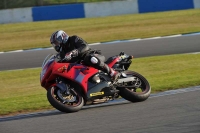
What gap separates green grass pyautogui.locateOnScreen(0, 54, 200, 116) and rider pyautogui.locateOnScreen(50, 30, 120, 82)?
3.76 feet

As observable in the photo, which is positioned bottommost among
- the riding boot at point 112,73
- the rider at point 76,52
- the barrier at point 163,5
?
the barrier at point 163,5

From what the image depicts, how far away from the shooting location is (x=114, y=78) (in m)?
7.92

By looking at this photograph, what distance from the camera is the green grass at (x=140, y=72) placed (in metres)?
8.76

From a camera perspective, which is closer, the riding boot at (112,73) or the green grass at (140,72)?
the riding boot at (112,73)

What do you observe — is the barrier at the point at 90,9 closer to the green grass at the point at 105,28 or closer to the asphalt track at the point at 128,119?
the green grass at the point at 105,28

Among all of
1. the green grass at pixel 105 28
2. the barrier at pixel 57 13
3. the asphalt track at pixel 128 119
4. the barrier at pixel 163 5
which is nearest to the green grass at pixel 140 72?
the asphalt track at pixel 128 119

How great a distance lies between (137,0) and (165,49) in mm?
11549

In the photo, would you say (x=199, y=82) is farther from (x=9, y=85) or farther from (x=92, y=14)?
(x=92, y=14)

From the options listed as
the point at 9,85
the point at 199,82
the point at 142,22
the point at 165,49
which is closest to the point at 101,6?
the point at 142,22

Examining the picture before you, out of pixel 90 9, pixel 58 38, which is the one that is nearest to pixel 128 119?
pixel 58 38

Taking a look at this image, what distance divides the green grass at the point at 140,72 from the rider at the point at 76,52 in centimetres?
115

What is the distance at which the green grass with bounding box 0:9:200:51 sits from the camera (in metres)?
20.1

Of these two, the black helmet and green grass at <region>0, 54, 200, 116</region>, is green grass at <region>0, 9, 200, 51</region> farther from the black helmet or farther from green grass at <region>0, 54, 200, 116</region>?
the black helmet

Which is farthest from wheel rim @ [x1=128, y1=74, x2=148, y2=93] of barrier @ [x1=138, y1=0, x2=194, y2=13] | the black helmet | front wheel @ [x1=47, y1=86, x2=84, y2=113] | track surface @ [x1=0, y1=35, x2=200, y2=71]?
barrier @ [x1=138, y1=0, x2=194, y2=13]
